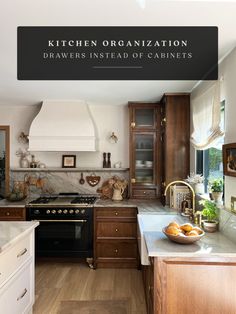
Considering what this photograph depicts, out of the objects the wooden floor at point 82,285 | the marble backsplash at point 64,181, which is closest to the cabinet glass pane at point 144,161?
the marble backsplash at point 64,181

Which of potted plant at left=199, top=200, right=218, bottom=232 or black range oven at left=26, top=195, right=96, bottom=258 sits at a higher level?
potted plant at left=199, top=200, right=218, bottom=232

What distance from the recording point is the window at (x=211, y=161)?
8.70 ft

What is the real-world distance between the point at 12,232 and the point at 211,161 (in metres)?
2.08

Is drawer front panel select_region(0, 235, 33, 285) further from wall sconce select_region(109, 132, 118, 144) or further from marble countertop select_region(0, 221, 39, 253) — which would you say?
wall sconce select_region(109, 132, 118, 144)

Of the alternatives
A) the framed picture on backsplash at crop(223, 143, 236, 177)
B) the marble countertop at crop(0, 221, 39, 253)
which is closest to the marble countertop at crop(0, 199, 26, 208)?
the marble countertop at crop(0, 221, 39, 253)

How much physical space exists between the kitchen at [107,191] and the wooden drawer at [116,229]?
1 centimetres

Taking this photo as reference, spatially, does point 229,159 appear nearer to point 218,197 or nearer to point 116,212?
point 218,197

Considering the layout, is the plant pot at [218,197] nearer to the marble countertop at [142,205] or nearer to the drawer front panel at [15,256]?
the marble countertop at [142,205]

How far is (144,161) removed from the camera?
4.05 m

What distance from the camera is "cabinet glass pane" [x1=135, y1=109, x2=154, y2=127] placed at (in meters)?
4.03

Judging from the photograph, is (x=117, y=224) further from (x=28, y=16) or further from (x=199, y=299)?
(x=28, y=16)

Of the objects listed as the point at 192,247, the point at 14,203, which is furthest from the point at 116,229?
the point at 192,247

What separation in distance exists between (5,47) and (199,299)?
2.30 metres

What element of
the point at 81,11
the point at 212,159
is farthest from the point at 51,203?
the point at 81,11
